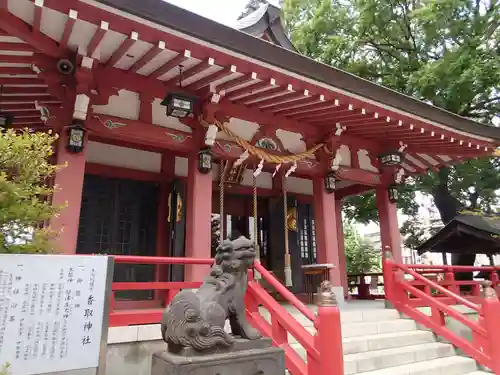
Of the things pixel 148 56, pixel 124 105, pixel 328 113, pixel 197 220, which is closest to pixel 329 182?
pixel 328 113

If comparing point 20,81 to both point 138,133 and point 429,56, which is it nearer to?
point 138,133

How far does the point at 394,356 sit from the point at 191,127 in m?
4.79

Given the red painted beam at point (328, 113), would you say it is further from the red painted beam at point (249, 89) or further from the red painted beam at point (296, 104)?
the red painted beam at point (249, 89)

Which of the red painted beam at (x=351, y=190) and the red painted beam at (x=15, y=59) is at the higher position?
the red painted beam at (x=15, y=59)

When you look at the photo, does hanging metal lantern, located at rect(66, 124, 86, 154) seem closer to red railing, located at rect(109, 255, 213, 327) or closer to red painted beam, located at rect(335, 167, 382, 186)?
red railing, located at rect(109, 255, 213, 327)

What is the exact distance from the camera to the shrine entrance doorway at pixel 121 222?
708cm

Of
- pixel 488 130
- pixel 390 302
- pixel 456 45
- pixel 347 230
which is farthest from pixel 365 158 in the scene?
pixel 347 230

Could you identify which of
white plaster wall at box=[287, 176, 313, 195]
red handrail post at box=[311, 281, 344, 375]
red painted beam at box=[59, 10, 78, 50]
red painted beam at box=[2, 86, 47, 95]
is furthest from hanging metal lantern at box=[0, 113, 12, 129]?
white plaster wall at box=[287, 176, 313, 195]

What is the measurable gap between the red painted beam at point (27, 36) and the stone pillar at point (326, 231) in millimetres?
5486

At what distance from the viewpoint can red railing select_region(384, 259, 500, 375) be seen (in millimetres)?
5477

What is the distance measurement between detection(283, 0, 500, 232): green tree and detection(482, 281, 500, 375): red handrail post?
7936 mm

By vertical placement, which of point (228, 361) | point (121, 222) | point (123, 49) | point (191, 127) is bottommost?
point (228, 361)

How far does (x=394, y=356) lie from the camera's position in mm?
5152

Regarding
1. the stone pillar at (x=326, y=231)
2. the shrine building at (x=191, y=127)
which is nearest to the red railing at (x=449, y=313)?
the stone pillar at (x=326, y=231)
